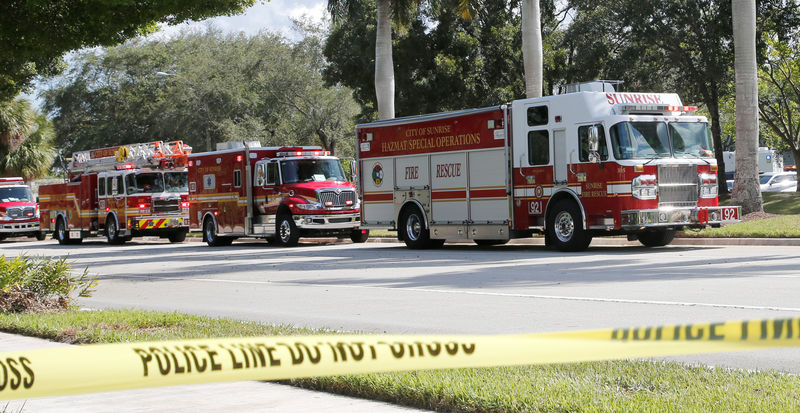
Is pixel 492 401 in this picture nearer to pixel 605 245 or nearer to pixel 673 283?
pixel 673 283

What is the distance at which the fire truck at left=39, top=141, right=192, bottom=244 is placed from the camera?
3478 centimetres

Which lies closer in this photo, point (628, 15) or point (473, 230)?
point (473, 230)

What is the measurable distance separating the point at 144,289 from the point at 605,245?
11.8m

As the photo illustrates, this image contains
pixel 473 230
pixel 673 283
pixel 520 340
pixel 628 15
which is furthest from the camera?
pixel 628 15

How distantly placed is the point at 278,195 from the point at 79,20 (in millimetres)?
12402

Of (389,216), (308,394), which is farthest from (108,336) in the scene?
(389,216)

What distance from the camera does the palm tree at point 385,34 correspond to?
30.8m

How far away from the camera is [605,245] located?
23.4 m

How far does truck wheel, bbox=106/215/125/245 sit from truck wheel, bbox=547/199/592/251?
67.9ft

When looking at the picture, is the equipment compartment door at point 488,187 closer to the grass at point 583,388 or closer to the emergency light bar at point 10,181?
the grass at point 583,388

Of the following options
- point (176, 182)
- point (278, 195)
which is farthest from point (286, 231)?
point (176, 182)

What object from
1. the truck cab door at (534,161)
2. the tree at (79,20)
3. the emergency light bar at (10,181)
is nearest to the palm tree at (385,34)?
the truck cab door at (534,161)

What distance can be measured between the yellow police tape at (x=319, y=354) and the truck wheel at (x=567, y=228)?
1585 cm

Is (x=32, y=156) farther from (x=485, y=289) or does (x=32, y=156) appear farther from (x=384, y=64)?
(x=485, y=289)
